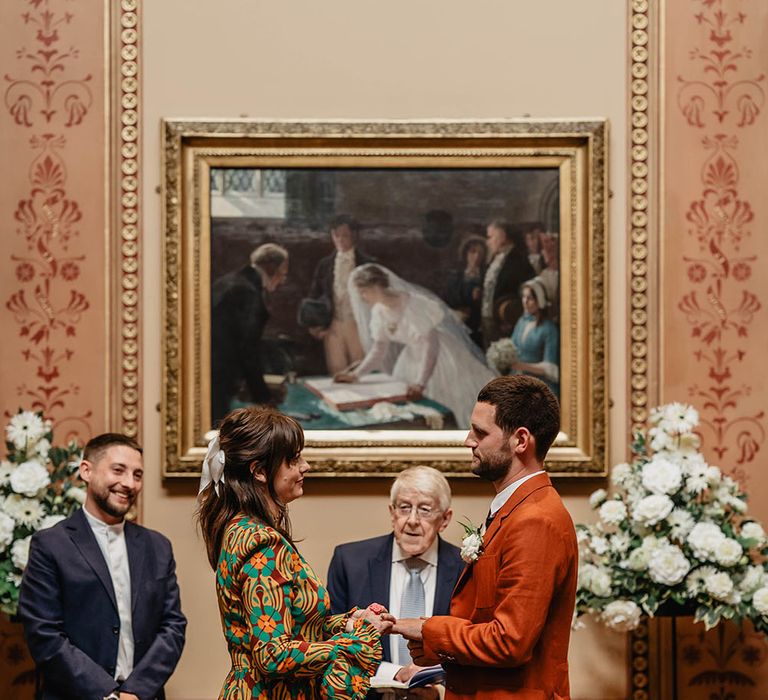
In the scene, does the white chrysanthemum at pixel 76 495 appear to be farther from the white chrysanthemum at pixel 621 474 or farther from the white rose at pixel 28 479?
the white chrysanthemum at pixel 621 474

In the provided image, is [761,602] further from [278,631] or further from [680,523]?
[278,631]

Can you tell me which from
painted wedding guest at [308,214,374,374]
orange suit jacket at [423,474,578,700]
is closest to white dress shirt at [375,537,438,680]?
painted wedding guest at [308,214,374,374]

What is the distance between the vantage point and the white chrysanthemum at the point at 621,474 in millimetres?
4887

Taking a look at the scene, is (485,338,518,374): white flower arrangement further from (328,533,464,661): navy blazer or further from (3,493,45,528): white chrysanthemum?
(3,493,45,528): white chrysanthemum

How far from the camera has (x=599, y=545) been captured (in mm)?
4727

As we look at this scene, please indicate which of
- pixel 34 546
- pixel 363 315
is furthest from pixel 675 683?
pixel 34 546

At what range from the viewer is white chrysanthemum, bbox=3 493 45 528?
15.4 ft

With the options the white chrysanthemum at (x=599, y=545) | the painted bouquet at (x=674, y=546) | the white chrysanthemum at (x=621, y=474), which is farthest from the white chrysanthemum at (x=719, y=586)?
the white chrysanthemum at (x=621, y=474)

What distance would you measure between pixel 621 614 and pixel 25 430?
9.00 ft

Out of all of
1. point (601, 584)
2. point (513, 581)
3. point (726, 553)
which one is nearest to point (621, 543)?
point (601, 584)

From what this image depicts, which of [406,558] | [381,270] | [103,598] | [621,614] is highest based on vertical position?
[381,270]

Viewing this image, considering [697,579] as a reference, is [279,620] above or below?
above

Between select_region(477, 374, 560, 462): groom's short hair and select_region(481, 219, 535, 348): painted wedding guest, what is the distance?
2143 mm

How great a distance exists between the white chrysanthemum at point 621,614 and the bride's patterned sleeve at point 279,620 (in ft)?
5.78
